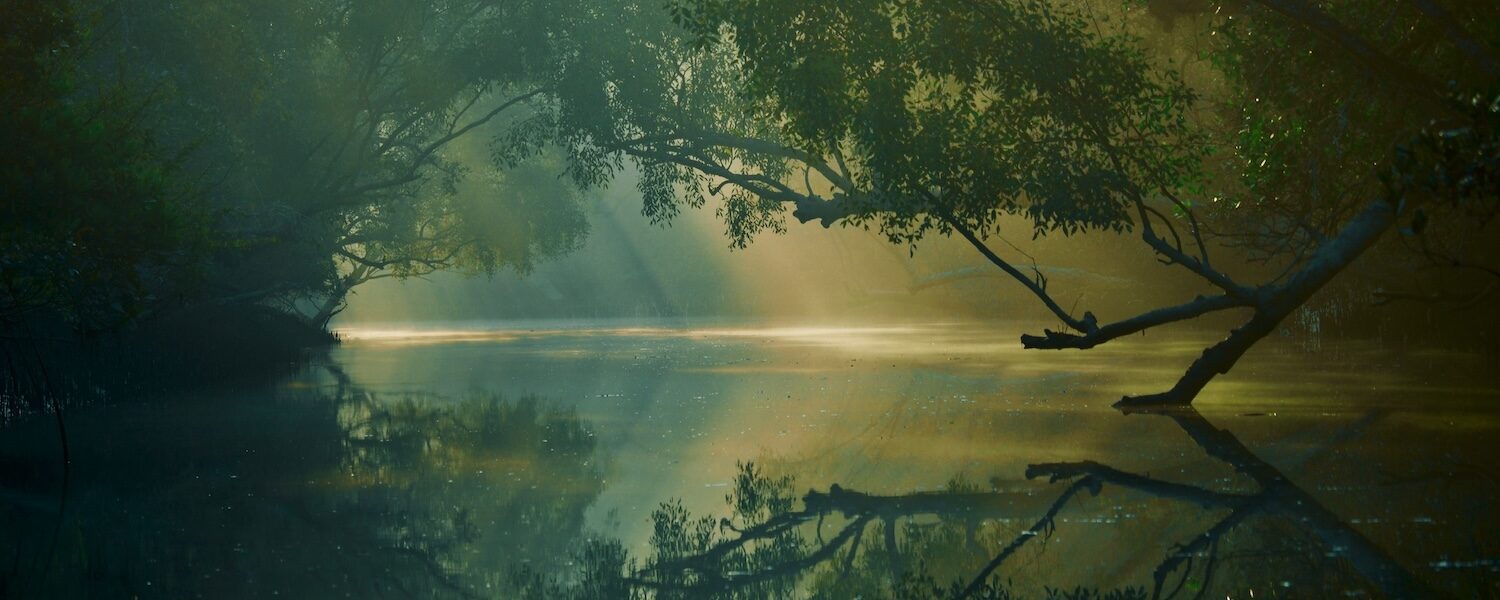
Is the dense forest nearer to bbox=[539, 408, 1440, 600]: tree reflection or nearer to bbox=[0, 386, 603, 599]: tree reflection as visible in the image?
bbox=[539, 408, 1440, 600]: tree reflection

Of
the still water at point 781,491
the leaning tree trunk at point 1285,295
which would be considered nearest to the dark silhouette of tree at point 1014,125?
the leaning tree trunk at point 1285,295

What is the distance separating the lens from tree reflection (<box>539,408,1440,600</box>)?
8016 mm

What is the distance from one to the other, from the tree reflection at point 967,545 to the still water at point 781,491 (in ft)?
0.12

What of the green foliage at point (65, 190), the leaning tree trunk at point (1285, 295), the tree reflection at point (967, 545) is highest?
the green foliage at point (65, 190)

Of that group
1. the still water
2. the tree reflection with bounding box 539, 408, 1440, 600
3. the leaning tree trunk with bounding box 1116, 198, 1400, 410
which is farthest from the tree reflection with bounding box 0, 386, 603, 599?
the leaning tree trunk with bounding box 1116, 198, 1400, 410

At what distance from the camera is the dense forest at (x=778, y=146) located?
13359 millimetres

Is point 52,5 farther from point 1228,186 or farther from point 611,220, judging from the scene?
point 611,220

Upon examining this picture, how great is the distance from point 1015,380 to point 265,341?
20341 mm

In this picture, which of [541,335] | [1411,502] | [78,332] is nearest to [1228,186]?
[1411,502]

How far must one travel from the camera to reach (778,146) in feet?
101

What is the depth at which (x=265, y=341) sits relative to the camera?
36656 mm

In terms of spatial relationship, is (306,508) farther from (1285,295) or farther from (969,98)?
(1285,295)

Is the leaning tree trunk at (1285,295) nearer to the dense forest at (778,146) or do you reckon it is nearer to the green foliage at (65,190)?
the dense forest at (778,146)

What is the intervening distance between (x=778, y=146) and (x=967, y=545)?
21.8 meters
